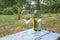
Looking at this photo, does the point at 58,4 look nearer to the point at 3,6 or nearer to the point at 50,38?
the point at 3,6

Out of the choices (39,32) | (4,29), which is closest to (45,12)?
(4,29)

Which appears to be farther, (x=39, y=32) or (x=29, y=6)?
(x=29, y=6)

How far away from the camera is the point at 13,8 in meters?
3.83

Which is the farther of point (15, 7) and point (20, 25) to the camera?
point (15, 7)

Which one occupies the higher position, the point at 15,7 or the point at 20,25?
the point at 15,7

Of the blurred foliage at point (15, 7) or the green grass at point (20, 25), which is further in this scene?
the blurred foliage at point (15, 7)

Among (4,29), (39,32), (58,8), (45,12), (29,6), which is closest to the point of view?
(39,32)

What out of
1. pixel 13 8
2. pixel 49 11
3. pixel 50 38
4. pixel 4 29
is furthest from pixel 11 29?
pixel 50 38

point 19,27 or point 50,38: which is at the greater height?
point 50,38

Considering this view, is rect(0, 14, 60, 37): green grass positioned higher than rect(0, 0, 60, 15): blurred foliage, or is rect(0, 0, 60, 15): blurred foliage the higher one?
rect(0, 0, 60, 15): blurred foliage

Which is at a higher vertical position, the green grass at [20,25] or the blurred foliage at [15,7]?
the blurred foliage at [15,7]

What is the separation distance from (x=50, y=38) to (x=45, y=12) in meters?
2.64

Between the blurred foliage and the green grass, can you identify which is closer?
the green grass

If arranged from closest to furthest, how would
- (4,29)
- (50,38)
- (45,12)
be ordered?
1. (50,38)
2. (4,29)
3. (45,12)
